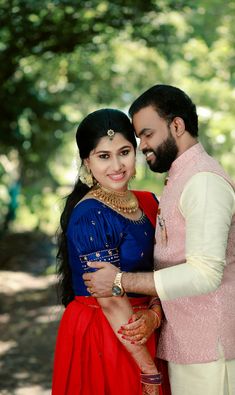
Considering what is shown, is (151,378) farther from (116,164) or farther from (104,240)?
(116,164)

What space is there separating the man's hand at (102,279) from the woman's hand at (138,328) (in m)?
0.16

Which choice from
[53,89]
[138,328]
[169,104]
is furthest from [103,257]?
[53,89]

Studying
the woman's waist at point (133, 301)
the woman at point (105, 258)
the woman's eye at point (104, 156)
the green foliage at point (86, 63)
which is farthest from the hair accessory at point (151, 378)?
the green foliage at point (86, 63)

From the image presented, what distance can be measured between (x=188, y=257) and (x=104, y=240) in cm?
39

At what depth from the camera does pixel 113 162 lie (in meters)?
2.53

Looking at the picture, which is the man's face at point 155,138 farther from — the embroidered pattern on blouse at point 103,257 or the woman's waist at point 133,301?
the woman's waist at point 133,301

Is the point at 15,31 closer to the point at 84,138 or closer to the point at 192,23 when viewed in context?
the point at 192,23

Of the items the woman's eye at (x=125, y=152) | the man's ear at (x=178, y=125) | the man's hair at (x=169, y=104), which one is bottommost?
the woman's eye at (x=125, y=152)

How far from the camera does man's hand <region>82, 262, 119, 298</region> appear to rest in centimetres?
229

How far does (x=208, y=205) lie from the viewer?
213cm

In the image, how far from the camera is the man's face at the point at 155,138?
2.42 metres

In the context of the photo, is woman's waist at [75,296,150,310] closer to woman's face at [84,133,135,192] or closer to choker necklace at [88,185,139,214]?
choker necklace at [88,185,139,214]

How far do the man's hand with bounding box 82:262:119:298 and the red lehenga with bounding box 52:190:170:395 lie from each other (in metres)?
0.26

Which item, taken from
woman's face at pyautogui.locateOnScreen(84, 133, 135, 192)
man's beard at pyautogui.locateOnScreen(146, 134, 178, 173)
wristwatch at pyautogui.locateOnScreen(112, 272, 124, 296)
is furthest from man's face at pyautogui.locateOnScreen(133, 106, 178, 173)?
wristwatch at pyautogui.locateOnScreen(112, 272, 124, 296)
